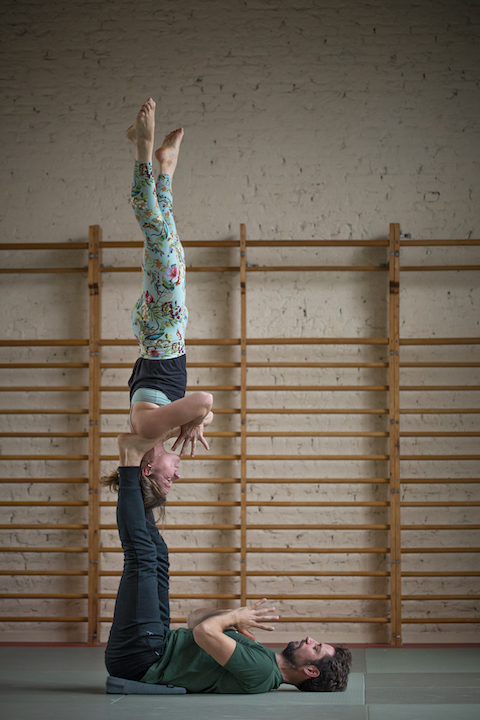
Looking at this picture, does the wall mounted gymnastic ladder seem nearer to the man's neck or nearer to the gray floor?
the gray floor

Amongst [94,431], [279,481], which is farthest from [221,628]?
[94,431]

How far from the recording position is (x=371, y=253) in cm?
497

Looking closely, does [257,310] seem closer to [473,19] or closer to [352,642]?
[352,642]

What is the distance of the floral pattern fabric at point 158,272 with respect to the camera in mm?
3109

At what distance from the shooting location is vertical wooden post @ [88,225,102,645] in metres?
4.70

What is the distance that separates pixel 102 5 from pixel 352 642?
16.4 feet

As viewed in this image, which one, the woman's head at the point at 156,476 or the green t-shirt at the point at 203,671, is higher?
the woman's head at the point at 156,476

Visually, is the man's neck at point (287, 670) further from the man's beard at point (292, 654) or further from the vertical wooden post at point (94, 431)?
the vertical wooden post at point (94, 431)

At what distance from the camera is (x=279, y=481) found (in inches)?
187

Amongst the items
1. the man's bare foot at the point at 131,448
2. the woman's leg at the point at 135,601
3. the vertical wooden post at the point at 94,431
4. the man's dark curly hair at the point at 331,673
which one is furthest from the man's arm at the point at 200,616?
the vertical wooden post at the point at 94,431

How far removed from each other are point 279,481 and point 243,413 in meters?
0.53

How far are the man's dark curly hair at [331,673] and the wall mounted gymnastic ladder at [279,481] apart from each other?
4.52 feet

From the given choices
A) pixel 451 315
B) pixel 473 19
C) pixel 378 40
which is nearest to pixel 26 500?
pixel 451 315

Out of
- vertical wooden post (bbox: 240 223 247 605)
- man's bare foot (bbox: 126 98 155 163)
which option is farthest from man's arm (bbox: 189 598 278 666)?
man's bare foot (bbox: 126 98 155 163)
